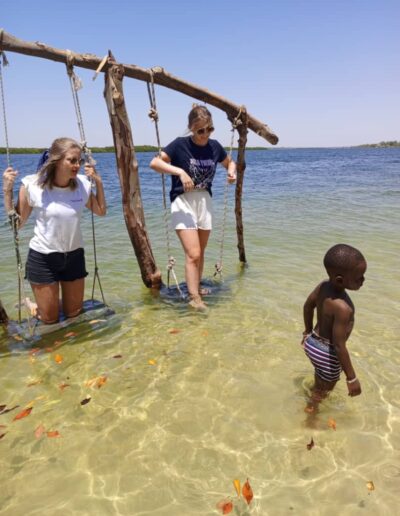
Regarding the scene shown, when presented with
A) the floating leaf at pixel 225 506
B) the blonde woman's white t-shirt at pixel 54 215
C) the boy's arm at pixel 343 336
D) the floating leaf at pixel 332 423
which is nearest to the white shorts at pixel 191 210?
the blonde woman's white t-shirt at pixel 54 215

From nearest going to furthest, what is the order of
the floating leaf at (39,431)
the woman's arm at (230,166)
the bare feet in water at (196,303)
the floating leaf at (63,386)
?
1. the floating leaf at (39,431)
2. the floating leaf at (63,386)
3. the bare feet in water at (196,303)
4. the woman's arm at (230,166)

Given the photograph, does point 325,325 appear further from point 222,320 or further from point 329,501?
point 222,320

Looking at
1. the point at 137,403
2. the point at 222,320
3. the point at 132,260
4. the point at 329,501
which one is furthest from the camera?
the point at 132,260

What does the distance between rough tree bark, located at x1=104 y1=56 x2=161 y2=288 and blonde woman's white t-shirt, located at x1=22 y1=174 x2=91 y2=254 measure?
1146 millimetres

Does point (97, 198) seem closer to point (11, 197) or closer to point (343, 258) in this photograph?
point (11, 197)

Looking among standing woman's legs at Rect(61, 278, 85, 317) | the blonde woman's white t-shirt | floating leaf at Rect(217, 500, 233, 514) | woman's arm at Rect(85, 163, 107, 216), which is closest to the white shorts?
woman's arm at Rect(85, 163, 107, 216)

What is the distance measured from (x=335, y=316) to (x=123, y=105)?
402 centimetres

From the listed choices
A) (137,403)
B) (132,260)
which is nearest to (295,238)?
(132,260)

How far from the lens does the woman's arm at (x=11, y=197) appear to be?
4074 millimetres

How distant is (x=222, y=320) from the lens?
205 inches

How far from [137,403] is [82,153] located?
2772 mm

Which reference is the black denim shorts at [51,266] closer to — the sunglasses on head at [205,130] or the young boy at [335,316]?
the sunglasses on head at [205,130]

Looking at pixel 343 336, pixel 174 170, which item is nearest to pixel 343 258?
pixel 343 336

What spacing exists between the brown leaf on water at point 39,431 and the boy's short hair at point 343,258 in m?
2.57
